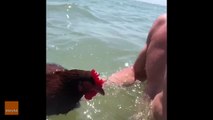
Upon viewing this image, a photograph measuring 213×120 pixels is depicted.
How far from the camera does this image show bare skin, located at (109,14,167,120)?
1745mm

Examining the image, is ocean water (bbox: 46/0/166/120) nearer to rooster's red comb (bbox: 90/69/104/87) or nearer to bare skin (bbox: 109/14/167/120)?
bare skin (bbox: 109/14/167/120)

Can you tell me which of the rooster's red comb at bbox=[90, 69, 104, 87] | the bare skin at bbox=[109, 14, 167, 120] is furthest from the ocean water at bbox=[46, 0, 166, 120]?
the rooster's red comb at bbox=[90, 69, 104, 87]

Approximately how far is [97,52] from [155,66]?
1797 millimetres

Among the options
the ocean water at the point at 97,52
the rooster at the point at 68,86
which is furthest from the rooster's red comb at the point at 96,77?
the ocean water at the point at 97,52

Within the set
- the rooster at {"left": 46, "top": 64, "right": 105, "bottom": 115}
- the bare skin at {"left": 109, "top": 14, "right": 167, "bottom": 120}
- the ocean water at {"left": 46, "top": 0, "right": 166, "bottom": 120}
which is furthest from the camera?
the ocean water at {"left": 46, "top": 0, "right": 166, "bottom": 120}

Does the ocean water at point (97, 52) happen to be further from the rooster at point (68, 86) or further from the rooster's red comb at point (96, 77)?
the rooster's red comb at point (96, 77)

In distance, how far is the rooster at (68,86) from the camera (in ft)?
5.09

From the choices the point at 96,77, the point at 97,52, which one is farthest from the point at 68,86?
the point at 97,52

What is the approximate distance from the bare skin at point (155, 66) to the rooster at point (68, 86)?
12.2 inches

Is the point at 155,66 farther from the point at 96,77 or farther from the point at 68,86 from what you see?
the point at 68,86

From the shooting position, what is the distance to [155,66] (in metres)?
1.99

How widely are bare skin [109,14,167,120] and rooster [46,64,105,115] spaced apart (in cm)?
31
